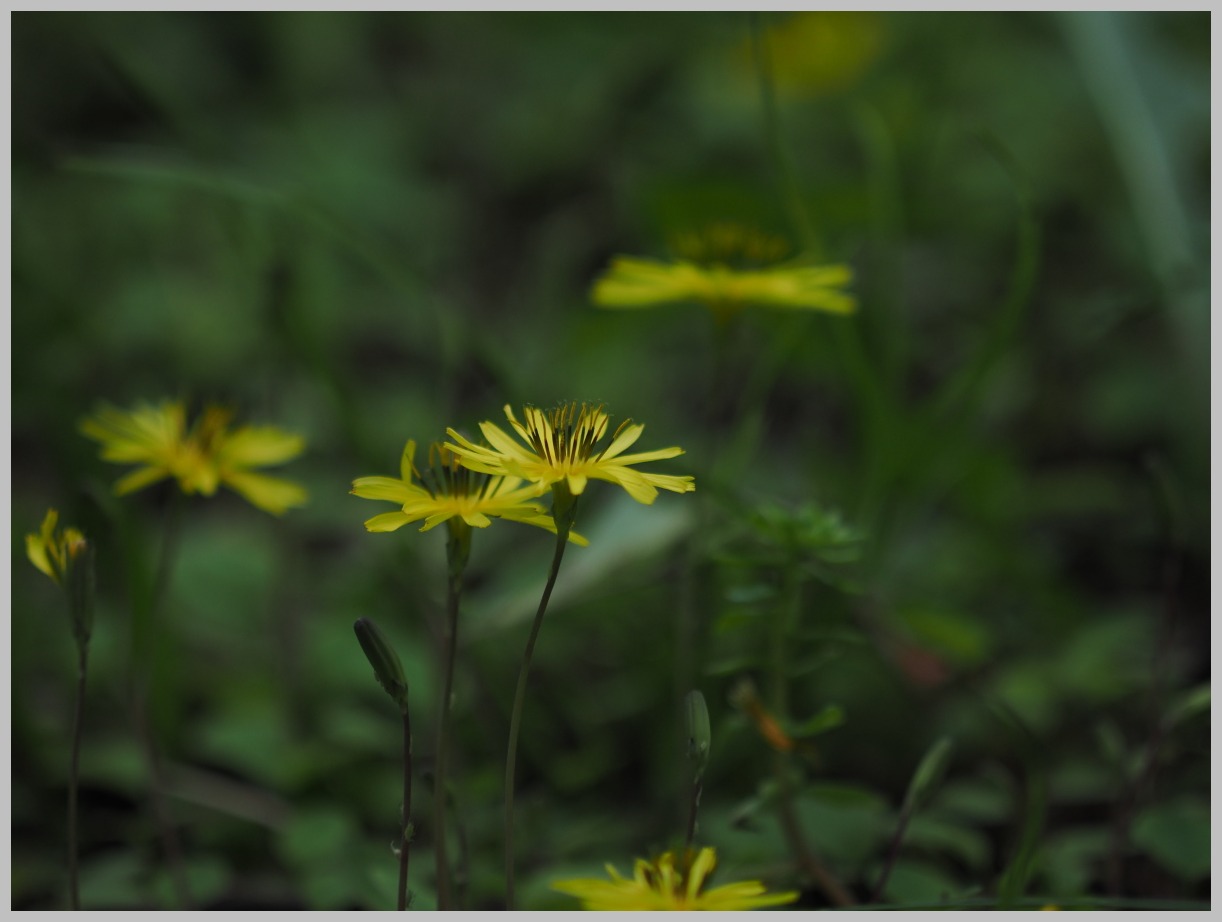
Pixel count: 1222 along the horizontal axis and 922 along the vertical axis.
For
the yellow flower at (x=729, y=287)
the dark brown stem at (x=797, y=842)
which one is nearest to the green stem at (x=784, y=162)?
the yellow flower at (x=729, y=287)

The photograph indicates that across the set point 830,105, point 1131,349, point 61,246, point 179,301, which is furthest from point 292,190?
point 830,105

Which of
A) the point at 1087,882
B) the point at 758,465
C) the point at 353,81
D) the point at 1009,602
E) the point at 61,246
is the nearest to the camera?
the point at 1087,882

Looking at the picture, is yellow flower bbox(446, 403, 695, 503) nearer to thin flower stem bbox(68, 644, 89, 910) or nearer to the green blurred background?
the green blurred background

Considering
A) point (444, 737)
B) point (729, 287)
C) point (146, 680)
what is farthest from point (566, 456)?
point (146, 680)

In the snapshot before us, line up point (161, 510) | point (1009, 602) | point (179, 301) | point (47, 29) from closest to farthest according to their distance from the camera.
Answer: point (1009, 602) → point (161, 510) → point (179, 301) → point (47, 29)

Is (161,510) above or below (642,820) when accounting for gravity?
above

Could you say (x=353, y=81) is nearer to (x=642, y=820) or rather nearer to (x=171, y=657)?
(x=171, y=657)

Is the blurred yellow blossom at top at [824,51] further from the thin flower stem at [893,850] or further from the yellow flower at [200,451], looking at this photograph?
the thin flower stem at [893,850]
